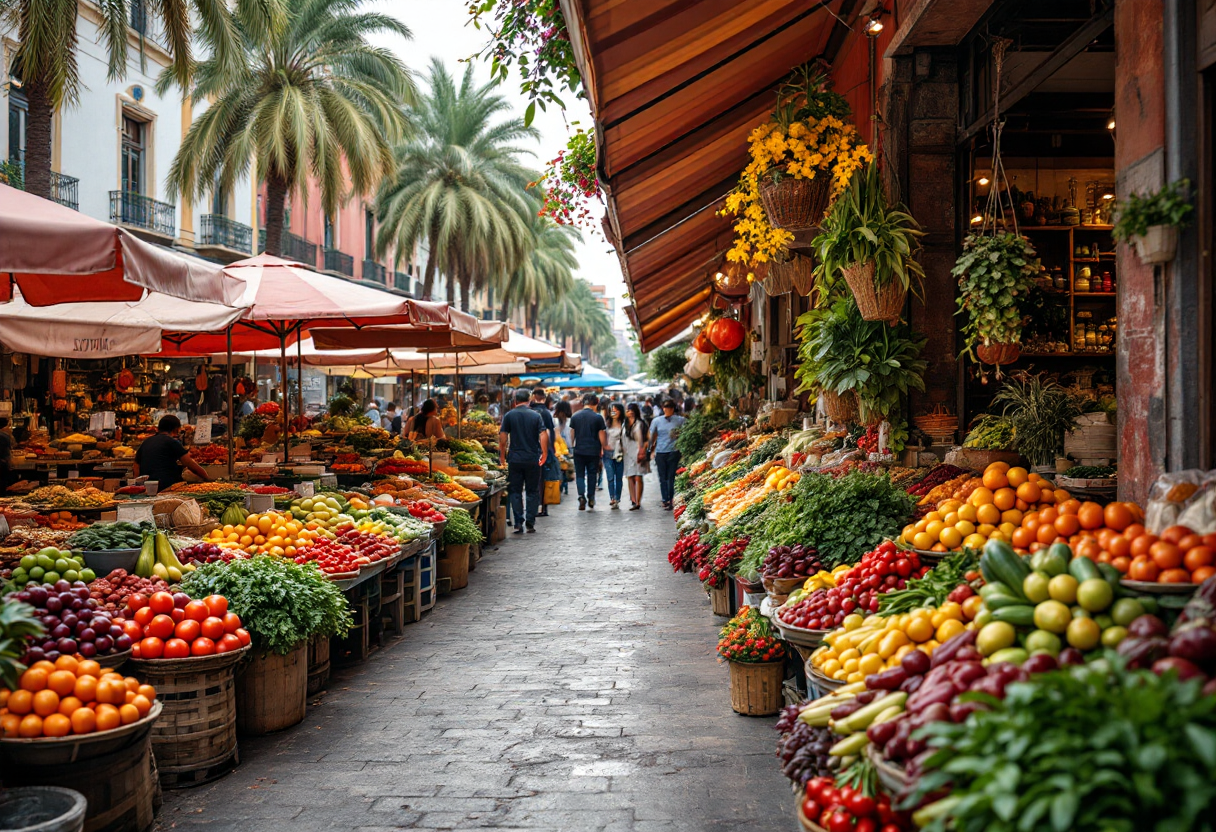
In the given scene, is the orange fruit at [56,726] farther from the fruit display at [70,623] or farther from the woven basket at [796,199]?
the woven basket at [796,199]

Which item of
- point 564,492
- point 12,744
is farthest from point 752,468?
point 564,492

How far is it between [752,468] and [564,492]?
12.4 meters

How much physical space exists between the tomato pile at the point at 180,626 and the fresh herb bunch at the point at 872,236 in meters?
4.39

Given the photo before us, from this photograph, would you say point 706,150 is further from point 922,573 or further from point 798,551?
point 922,573

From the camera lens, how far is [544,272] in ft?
151

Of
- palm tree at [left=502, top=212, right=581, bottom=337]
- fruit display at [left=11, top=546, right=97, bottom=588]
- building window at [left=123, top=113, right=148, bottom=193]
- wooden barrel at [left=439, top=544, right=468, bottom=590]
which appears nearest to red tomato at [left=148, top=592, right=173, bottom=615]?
fruit display at [left=11, top=546, right=97, bottom=588]

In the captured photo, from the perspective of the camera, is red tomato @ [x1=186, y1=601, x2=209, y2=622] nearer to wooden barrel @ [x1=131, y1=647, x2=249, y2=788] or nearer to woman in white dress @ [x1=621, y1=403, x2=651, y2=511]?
wooden barrel @ [x1=131, y1=647, x2=249, y2=788]

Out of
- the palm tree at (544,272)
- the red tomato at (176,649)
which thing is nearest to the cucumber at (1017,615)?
the red tomato at (176,649)

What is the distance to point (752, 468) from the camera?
1081 centimetres

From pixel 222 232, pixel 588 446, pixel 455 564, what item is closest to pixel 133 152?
pixel 222 232

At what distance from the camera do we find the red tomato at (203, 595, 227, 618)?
208 inches

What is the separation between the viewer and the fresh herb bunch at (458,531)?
10.4 meters

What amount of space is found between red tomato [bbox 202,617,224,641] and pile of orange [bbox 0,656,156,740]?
2.70 feet

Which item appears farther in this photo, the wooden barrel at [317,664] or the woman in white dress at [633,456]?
the woman in white dress at [633,456]
